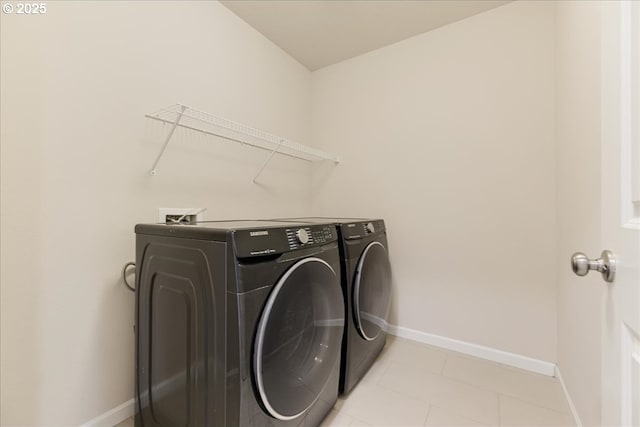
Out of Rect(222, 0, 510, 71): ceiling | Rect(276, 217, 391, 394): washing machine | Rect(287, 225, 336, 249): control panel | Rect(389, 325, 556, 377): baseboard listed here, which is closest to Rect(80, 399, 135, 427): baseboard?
Rect(276, 217, 391, 394): washing machine

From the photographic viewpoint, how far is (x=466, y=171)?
6.11 feet

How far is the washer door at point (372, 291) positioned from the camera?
1.44m

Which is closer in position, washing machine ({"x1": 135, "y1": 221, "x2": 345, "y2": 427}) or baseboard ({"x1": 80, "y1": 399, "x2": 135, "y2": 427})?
washing machine ({"x1": 135, "y1": 221, "x2": 345, "y2": 427})

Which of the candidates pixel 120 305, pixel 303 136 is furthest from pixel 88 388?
pixel 303 136

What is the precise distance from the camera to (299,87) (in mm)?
2465

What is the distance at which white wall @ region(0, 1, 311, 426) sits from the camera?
1.00m

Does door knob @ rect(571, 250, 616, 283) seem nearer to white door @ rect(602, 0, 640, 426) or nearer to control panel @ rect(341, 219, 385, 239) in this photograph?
white door @ rect(602, 0, 640, 426)

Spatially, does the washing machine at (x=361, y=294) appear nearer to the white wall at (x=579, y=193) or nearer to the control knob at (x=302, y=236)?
the control knob at (x=302, y=236)

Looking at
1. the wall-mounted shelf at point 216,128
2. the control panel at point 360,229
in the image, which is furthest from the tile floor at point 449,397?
the wall-mounted shelf at point 216,128

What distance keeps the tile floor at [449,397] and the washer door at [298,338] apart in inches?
14.3

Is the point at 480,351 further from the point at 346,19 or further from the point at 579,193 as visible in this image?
the point at 346,19

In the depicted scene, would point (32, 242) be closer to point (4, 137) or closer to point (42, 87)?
point (4, 137)

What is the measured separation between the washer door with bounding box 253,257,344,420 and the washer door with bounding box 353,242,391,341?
210 millimetres

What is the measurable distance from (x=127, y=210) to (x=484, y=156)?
212 centimetres
